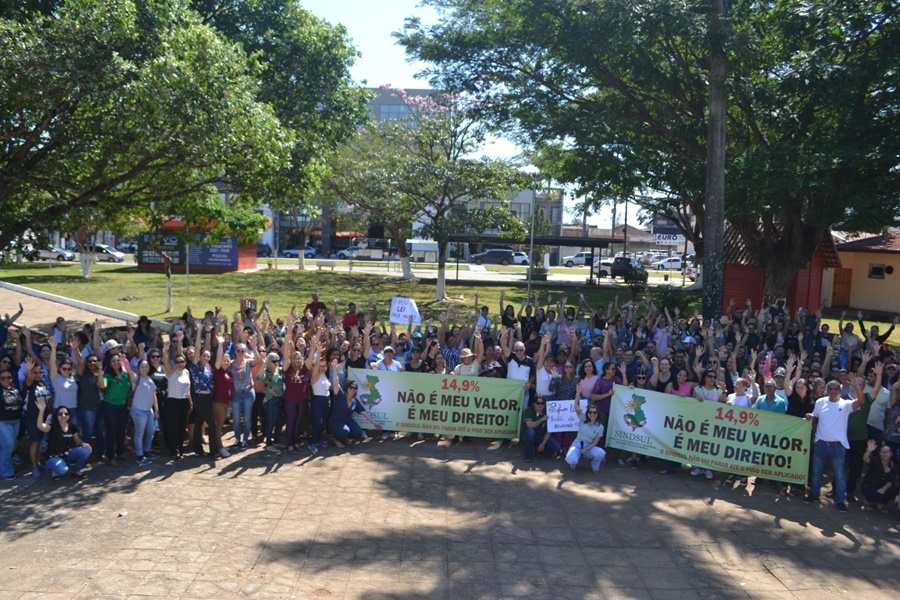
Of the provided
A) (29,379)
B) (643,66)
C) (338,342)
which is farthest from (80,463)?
(643,66)

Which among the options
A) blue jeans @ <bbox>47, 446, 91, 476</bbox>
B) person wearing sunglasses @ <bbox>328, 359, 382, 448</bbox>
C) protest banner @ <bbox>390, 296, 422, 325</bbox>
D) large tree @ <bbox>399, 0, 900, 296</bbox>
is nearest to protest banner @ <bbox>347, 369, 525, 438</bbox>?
person wearing sunglasses @ <bbox>328, 359, 382, 448</bbox>

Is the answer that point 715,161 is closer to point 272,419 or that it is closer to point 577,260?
Result: point 272,419

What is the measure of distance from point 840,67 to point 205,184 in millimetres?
14392

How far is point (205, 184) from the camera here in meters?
16.5

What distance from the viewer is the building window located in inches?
1241

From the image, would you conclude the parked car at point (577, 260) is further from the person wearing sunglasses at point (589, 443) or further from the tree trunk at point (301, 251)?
the person wearing sunglasses at point (589, 443)

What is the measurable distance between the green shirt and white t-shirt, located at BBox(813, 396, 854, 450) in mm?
8821

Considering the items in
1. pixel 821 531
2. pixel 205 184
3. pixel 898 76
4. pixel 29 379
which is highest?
pixel 898 76

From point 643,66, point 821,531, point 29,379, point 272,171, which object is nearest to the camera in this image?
point 821,531

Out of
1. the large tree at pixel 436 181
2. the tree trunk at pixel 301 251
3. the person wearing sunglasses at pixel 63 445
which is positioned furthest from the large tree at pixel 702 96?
the tree trunk at pixel 301 251

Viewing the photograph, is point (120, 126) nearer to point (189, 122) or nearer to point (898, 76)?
point (189, 122)

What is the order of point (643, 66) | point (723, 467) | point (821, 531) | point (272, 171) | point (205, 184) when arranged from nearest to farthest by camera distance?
point (821, 531), point (723, 467), point (272, 171), point (205, 184), point (643, 66)

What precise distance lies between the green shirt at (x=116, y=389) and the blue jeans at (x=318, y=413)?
2476mm

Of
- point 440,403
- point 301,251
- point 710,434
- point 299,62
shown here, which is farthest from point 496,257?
point 710,434
